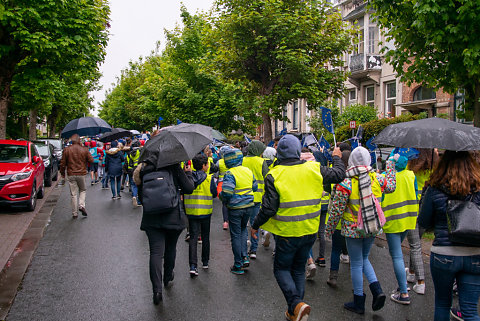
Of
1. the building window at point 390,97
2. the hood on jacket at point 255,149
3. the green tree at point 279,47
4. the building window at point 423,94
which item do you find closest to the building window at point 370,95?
the building window at point 390,97

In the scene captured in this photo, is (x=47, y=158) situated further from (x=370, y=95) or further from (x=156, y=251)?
(x=370, y=95)

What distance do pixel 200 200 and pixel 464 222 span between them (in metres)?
3.49

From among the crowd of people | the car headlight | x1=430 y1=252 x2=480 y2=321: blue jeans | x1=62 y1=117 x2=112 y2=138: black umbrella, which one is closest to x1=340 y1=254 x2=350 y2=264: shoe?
the crowd of people

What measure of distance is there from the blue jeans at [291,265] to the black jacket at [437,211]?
113cm

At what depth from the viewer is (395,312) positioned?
15.3ft

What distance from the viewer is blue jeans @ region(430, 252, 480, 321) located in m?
3.24

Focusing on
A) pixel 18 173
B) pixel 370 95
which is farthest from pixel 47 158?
pixel 370 95

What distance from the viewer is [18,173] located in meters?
10.5

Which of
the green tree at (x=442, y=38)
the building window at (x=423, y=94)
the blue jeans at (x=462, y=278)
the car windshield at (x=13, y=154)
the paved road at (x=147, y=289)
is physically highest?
the building window at (x=423, y=94)

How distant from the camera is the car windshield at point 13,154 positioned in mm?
11115

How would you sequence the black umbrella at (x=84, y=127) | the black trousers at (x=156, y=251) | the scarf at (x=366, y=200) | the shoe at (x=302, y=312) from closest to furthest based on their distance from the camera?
the shoe at (x=302, y=312) < the scarf at (x=366, y=200) < the black trousers at (x=156, y=251) < the black umbrella at (x=84, y=127)

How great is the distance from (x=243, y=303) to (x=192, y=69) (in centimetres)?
2052

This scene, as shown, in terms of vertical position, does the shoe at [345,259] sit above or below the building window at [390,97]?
below

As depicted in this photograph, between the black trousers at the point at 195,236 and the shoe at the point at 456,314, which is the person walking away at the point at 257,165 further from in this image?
the shoe at the point at 456,314
